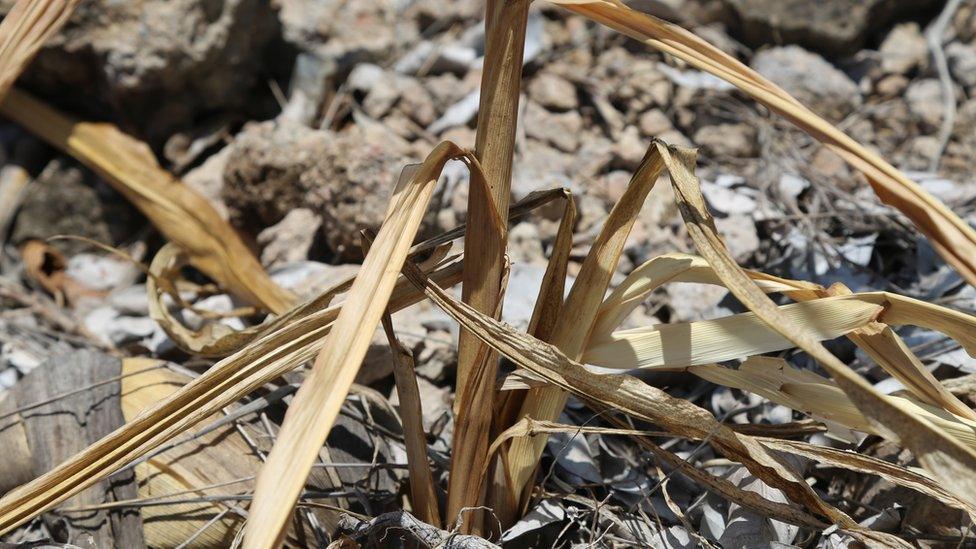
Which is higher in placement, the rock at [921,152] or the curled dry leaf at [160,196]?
the rock at [921,152]

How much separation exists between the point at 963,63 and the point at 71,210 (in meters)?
2.32

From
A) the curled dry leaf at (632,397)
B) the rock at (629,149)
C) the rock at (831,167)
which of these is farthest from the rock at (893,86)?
the curled dry leaf at (632,397)

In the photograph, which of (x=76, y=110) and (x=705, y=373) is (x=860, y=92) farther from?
(x=76, y=110)

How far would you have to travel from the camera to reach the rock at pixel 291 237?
1.68 metres

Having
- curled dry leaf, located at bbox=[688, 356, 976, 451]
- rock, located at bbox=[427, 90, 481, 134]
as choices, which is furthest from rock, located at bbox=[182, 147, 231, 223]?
curled dry leaf, located at bbox=[688, 356, 976, 451]

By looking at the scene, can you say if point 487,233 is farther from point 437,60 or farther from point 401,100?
point 437,60

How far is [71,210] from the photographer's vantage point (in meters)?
1.95

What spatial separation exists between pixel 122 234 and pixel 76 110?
1.11 ft

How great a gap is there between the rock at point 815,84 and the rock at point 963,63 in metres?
0.26

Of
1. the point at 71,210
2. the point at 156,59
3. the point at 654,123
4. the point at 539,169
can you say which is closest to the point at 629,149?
the point at 654,123

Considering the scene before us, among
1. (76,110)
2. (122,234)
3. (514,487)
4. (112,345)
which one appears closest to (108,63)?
(76,110)

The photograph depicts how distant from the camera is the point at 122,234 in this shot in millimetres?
1977

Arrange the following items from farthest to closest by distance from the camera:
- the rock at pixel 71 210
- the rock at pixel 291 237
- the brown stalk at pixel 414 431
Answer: the rock at pixel 71 210 < the rock at pixel 291 237 < the brown stalk at pixel 414 431

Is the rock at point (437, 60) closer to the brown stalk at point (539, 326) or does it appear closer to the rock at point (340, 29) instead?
the rock at point (340, 29)
